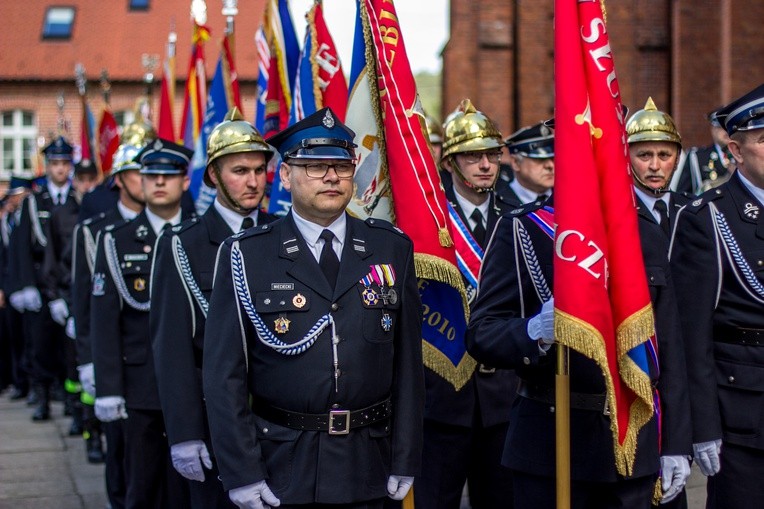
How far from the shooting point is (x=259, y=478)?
4.43 metres

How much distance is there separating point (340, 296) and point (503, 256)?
74 cm

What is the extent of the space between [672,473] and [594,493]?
335 mm

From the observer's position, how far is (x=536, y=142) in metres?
8.19

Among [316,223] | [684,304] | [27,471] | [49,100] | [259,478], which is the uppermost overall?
[49,100]

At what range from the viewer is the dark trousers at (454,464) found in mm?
6469

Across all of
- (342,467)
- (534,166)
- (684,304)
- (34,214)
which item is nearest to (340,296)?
(342,467)

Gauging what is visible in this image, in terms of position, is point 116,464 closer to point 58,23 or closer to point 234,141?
point 234,141

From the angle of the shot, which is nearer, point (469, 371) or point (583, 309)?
point (583, 309)

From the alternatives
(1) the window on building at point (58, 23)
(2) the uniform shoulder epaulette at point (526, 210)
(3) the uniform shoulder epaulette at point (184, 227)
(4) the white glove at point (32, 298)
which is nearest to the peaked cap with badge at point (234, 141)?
(3) the uniform shoulder epaulette at point (184, 227)

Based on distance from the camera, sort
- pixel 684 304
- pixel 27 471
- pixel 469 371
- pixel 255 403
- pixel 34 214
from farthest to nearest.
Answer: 1. pixel 34 214
2. pixel 27 471
3. pixel 469 371
4. pixel 684 304
5. pixel 255 403

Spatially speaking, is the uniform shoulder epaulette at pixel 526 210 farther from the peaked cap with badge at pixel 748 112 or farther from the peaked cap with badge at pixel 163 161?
the peaked cap with badge at pixel 163 161

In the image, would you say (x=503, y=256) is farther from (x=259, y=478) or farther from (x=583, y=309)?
(x=259, y=478)

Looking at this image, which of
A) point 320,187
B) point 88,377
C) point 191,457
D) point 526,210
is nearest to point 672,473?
point 526,210

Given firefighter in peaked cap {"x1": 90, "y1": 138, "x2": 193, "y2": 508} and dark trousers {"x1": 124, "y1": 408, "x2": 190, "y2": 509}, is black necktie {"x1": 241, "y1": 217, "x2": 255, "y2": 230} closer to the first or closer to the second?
firefighter in peaked cap {"x1": 90, "y1": 138, "x2": 193, "y2": 508}
